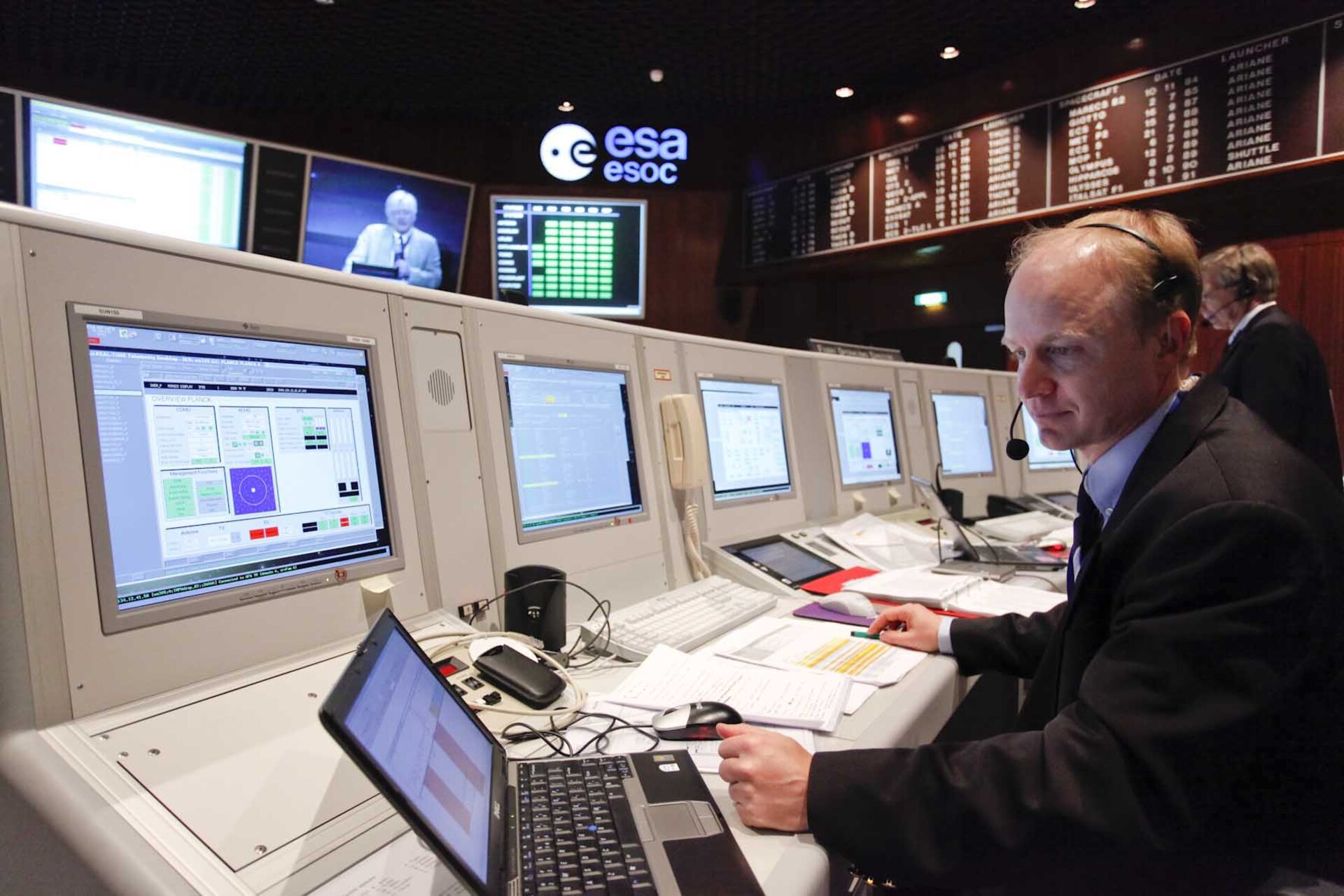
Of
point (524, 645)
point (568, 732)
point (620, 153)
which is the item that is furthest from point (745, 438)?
point (620, 153)

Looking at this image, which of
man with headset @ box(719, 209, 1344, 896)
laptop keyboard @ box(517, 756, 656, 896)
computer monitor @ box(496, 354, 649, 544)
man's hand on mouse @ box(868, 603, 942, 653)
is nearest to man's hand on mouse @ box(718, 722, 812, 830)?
man with headset @ box(719, 209, 1344, 896)

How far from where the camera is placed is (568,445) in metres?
1.38

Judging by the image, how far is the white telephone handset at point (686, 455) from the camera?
1577 mm

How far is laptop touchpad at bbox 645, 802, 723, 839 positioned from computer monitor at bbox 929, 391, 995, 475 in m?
2.34

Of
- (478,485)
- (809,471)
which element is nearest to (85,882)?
(478,485)

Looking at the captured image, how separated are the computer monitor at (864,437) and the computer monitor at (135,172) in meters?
2.39

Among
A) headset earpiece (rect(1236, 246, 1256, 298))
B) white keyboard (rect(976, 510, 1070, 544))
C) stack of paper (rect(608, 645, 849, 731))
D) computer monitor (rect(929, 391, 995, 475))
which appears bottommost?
white keyboard (rect(976, 510, 1070, 544))

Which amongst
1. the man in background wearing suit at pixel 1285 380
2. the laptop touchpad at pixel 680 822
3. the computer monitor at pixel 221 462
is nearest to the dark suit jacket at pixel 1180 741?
the laptop touchpad at pixel 680 822

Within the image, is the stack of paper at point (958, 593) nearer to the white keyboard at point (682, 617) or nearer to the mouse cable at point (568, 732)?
the white keyboard at point (682, 617)

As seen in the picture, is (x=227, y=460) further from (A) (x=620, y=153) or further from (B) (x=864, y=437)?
(A) (x=620, y=153)

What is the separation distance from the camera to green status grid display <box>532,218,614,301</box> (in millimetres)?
4211

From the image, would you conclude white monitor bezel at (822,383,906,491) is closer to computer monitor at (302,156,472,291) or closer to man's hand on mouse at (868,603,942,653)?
man's hand on mouse at (868,603,942,653)

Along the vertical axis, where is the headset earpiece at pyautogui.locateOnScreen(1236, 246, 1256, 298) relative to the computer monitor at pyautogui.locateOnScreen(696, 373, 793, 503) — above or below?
above

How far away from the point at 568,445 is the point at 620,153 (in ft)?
11.4
